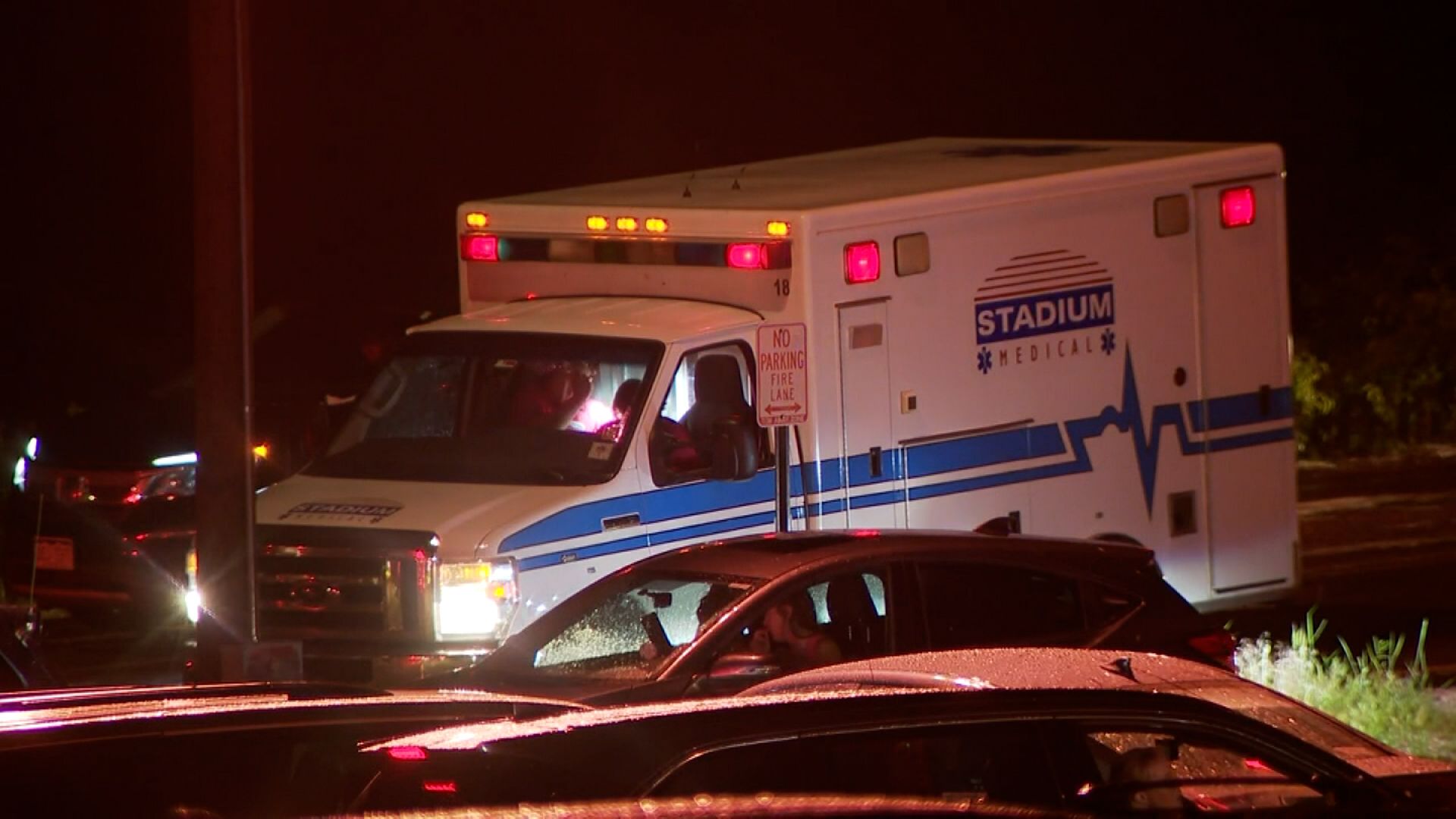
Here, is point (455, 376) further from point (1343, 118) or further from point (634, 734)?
point (1343, 118)

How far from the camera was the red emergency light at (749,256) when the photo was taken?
11.0 metres

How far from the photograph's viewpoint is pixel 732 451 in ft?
34.4

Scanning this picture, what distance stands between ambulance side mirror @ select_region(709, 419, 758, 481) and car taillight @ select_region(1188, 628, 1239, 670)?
2809 millimetres

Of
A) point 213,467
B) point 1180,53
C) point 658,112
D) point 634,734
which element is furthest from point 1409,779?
point 1180,53

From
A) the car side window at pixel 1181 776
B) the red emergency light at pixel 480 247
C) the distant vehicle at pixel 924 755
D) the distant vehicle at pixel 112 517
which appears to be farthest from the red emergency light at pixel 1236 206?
the car side window at pixel 1181 776

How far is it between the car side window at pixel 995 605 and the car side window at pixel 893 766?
3.66 meters

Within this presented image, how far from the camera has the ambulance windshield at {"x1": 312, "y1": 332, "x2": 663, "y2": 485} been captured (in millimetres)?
10688

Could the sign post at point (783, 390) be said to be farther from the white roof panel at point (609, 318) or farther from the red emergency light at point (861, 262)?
the red emergency light at point (861, 262)

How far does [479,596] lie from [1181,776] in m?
5.46

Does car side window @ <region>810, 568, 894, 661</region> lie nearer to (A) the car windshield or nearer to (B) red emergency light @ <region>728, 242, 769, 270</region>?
(A) the car windshield

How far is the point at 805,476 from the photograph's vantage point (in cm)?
1090

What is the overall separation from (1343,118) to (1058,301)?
A: 25770 mm

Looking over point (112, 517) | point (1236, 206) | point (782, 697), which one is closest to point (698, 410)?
point (1236, 206)

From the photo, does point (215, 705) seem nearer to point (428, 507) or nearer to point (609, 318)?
point (428, 507)
